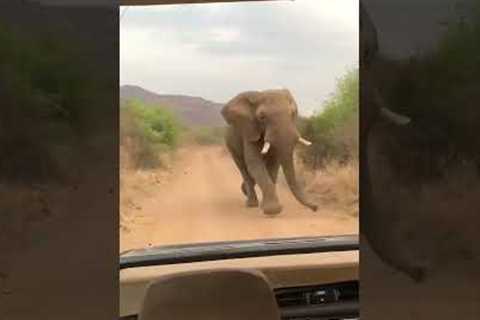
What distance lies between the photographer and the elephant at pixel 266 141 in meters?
2.19

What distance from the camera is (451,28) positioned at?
4.57ft

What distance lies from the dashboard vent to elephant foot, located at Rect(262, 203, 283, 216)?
0.69 feet

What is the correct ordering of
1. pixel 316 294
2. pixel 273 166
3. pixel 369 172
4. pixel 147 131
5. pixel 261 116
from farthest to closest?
pixel 261 116
pixel 273 166
pixel 316 294
pixel 147 131
pixel 369 172

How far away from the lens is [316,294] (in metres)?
2.14

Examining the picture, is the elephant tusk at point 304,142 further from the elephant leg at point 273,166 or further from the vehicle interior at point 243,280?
the vehicle interior at point 243,280

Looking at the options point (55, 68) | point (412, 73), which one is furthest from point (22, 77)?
point (412, 73)

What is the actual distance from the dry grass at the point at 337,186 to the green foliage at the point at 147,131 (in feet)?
1.19

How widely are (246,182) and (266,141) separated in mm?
757

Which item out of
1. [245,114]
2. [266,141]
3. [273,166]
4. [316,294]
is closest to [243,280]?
[316,294]

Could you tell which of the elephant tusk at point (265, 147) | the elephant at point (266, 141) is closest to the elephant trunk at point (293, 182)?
the elephant at point (266, 141)

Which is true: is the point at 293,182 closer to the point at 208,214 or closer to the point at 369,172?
the point at 208,214

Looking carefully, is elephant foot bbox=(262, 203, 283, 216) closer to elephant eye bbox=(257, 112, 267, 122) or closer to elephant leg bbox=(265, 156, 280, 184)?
elephant leg bbox=(265, 156, 280, 184)

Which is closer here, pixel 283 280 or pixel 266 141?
pixel 283 280

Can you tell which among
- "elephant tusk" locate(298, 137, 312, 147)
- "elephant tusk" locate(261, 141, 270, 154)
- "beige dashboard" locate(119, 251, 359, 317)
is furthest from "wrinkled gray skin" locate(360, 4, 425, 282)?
"elephant tusk" locate(261, 141, 270, 154)
